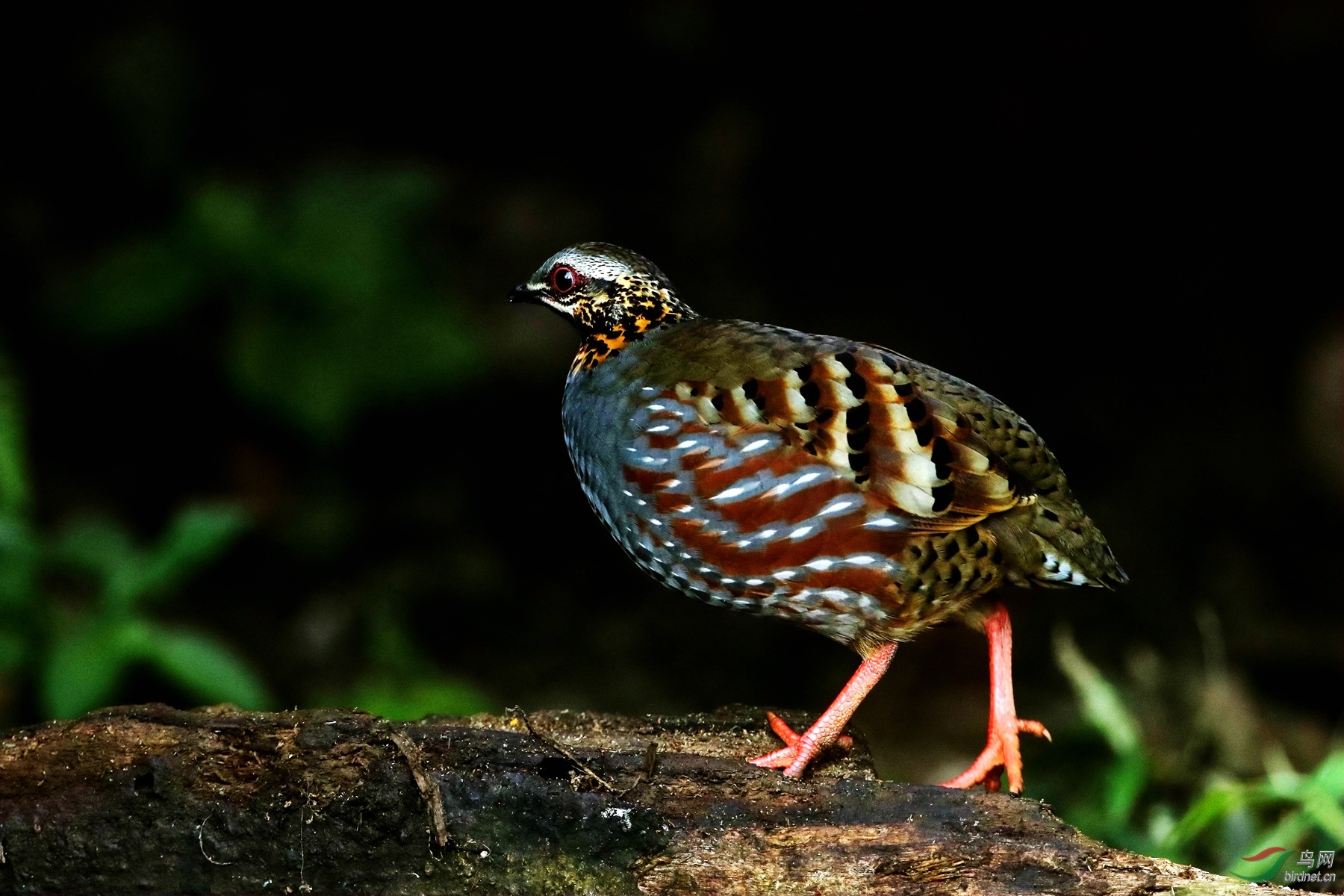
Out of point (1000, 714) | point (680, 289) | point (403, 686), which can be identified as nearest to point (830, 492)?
point (1000, 714)

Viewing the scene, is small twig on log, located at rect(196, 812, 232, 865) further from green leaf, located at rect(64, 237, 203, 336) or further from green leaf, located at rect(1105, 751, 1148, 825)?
green leaf, located at rect(64, 237, 203, 336)

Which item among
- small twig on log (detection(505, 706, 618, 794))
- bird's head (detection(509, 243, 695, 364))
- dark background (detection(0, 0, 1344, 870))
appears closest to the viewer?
small twig on log (detection(505, 706, 618, 794))

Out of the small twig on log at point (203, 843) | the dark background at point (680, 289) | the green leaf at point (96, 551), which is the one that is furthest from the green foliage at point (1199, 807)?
the green leaf at point (96, 551)

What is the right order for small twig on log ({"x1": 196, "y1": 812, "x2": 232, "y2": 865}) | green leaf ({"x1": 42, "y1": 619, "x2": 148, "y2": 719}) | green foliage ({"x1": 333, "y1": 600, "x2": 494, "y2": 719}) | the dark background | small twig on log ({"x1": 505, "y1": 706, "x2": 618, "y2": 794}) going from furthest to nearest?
the dark background → green foliage ({"x1": 333, "y1": 600, "x2": 494, "y2": 719}) → green leaf ({"x1": 42, "y1": 619, "x2": 148, "y2": 719}) → small twig on log ({"x1": 505, "y1": 706, "x2": 618, "y2": 794}) → small twig on log ({"x1": 196, "y1": 812, "x2": 232, "y2": 865})

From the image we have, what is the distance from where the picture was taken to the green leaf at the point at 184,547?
6.12 metres

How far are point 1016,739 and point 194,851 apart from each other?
2.69 meters

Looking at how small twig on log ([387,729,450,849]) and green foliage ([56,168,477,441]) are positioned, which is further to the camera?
green foliage ([56,168,477,441])

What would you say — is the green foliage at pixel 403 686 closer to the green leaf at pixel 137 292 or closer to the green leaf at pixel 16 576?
the green leaf at pixel 16 576

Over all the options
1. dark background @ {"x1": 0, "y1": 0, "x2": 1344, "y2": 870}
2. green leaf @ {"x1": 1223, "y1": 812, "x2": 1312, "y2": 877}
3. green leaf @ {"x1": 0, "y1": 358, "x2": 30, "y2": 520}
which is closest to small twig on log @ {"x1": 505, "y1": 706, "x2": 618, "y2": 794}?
green leaf @ {"x1": 1223, "y1": 812, "x2": 1312, "y2": 877}

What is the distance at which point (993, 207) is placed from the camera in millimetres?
8672

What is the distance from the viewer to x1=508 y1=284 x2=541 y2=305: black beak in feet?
16.1

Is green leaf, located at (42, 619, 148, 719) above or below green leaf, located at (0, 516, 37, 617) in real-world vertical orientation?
below

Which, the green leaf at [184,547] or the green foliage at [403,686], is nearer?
the green leaf at [184,547]

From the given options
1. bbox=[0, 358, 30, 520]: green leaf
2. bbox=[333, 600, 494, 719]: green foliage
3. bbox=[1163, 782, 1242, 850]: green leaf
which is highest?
bbox=[0, 358, 30, 520]: green leaf
